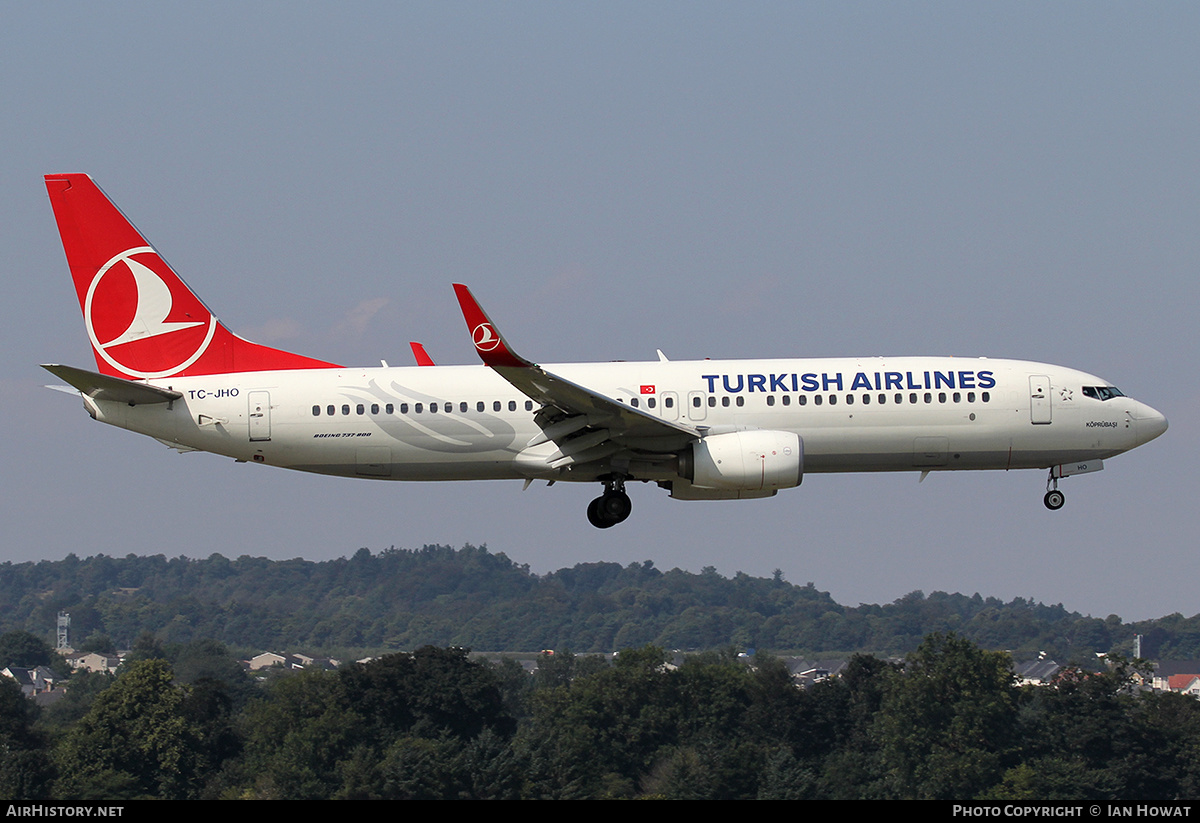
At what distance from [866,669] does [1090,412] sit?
A: 54.8 meters

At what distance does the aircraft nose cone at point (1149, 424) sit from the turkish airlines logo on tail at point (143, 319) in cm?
2833

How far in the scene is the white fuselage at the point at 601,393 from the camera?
43656mm

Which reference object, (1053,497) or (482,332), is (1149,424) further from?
(482,332)

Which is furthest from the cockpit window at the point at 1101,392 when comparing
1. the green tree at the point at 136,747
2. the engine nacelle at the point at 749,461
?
the green tree at the point at 136,747

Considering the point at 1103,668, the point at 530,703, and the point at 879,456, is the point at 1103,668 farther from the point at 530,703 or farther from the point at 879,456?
the point at 879,456

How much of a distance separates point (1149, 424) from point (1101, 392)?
1808 mm

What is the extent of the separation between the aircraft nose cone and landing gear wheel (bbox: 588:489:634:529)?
1564cm

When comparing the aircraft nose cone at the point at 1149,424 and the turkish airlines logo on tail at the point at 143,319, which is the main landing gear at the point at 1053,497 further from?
the turkish airlines logo on tail at the point at 143,319

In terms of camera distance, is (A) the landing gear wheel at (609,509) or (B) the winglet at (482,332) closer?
(B) the winglet at (482,332)

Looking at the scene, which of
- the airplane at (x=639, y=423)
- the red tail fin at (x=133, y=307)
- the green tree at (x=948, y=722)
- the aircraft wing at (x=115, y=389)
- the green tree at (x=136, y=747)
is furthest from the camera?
the green tree at (x=948, y=722)

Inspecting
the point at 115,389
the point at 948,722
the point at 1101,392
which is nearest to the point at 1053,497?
the point at 1101,392

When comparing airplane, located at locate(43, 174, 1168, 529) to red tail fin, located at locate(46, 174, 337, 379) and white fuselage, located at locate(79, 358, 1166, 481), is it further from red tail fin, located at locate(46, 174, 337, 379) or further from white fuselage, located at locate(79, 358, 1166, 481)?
red tail fin, located at locate(46, 174, 337, 379)

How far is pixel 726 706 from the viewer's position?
93.2m

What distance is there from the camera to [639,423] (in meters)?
42.2
